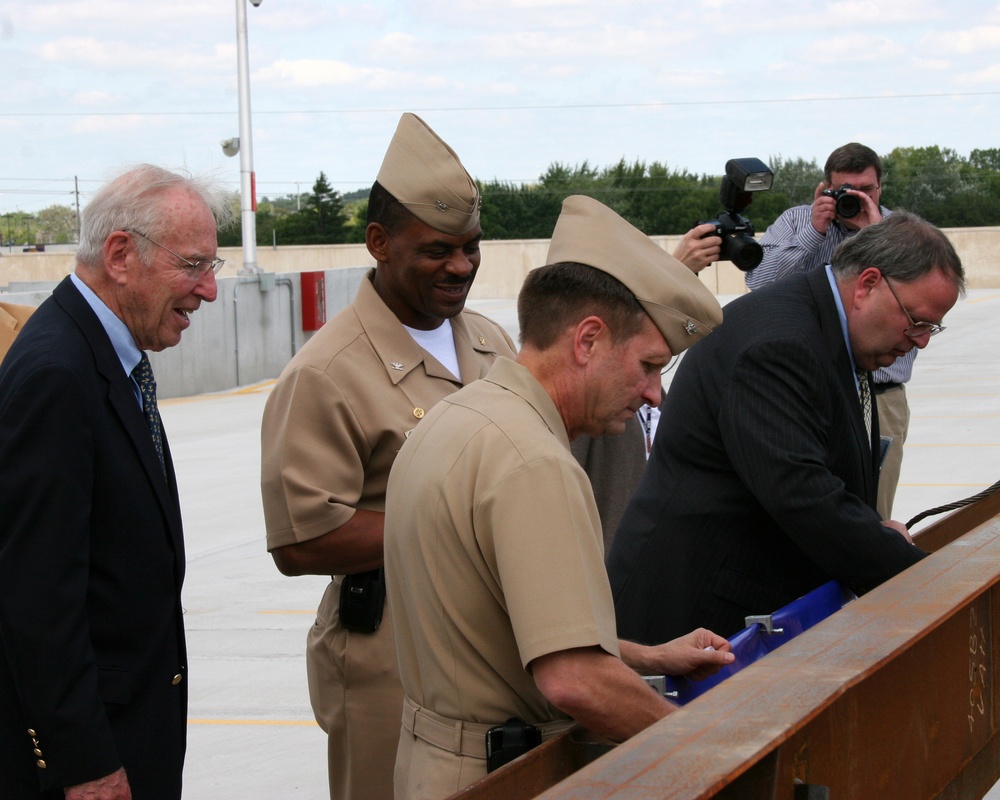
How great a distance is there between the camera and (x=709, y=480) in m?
2.96

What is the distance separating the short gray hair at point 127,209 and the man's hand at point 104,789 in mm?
1009

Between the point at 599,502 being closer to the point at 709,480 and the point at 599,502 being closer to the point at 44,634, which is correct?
the point at 709,480

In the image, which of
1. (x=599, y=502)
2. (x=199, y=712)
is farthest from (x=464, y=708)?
(x=199, y=712)

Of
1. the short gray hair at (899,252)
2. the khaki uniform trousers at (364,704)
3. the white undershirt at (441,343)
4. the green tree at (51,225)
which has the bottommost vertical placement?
the green tree at (51,225)

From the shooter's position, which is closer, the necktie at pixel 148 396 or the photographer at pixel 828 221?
the necktie at pixel 148 396

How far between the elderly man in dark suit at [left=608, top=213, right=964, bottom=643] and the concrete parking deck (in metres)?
Answer: 0.23

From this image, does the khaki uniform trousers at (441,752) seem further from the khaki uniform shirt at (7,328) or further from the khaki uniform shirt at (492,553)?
the khaki uniform shirt at (7,328)

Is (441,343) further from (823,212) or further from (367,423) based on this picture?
(823,212)

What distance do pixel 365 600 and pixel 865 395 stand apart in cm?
143

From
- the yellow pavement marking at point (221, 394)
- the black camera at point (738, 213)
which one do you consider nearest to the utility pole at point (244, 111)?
the yellow pavement marking at point (221, 394)

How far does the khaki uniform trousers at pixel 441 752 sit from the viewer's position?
6.70ft

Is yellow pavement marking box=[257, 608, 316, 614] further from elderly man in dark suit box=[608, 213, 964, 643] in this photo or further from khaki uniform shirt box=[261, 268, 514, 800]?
elderly man in dark suit box=[608, 213, 964, 643]

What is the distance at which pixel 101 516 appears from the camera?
7.60 feet

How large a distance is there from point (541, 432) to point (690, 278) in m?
0.45
